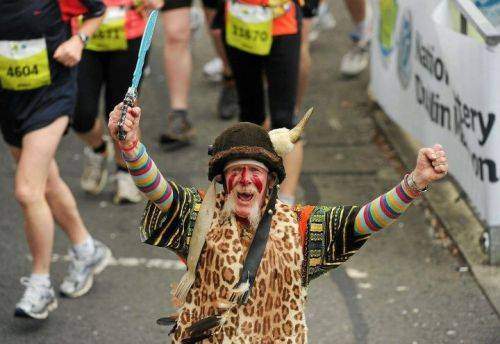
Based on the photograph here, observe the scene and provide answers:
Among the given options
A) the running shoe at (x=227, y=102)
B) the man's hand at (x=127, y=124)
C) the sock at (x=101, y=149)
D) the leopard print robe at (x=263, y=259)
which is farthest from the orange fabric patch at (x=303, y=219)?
the running shoe at (x=227, y=102)

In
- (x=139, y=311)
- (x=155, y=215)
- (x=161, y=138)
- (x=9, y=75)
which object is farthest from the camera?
(x=161, y=138)

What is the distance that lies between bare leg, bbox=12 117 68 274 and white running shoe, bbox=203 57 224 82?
153 inches

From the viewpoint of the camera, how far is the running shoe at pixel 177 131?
746 centimetres

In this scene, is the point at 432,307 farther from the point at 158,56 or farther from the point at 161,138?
the point at 158,56

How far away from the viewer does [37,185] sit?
5027 millimetres

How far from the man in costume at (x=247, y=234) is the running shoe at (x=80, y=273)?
81.5 inches

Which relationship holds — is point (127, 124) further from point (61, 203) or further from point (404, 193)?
point (61, 203)

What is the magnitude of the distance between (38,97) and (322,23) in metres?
5.53

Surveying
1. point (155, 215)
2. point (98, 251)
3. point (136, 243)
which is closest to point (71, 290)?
point (98, 251)

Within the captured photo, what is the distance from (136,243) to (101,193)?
2.78 ft

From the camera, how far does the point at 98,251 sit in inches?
221

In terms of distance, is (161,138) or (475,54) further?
(161,138)

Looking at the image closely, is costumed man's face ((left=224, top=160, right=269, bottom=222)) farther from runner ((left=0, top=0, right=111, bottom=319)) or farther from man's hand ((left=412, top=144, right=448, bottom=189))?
runner ((left=0, top=0, right=111, bottom=319))

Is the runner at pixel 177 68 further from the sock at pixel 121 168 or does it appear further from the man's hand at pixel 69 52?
the man's hand at pixel 69 52
